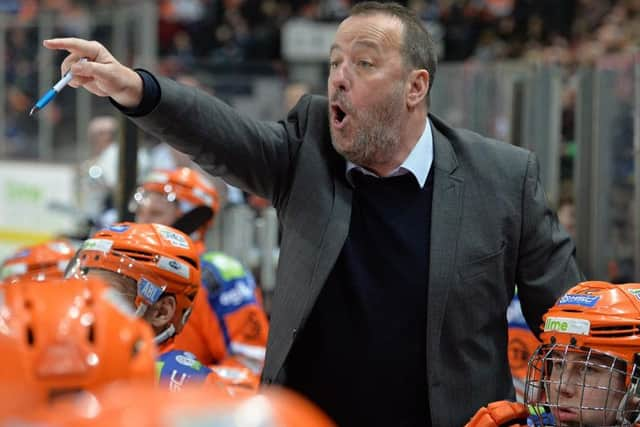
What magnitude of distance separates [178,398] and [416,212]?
1.67m

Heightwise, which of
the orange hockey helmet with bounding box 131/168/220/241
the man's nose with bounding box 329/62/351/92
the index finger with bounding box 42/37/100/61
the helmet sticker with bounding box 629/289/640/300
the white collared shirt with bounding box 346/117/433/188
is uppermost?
the index finger with bounding box 42/37/100/61

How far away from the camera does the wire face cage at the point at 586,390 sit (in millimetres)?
2807

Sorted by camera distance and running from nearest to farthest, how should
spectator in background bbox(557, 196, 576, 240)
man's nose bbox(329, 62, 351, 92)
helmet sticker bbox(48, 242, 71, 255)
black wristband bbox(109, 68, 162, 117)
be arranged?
black wristband bbox(109, 68, 162, 117), man's nose bbox(329, 62, 351, 92), helmet sticker bbox(48, 242, 71, 255), spectator in background bbox(557, 196, 576, 240)

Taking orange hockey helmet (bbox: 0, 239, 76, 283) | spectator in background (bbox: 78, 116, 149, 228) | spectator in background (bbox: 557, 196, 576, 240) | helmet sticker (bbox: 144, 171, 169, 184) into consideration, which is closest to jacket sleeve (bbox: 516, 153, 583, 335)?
orange hockey helmet (bbox: 0, 239, 76, 283)

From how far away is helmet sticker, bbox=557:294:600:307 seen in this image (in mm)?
2889

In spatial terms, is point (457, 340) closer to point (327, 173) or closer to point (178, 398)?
point (327, 173)

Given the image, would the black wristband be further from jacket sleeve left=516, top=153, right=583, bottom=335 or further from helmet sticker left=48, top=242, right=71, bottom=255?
helmet sticker left=48, top=242, right=71, bottom=255

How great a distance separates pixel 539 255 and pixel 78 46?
1.30m

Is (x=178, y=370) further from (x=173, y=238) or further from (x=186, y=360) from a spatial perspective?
(x=173, y=238)

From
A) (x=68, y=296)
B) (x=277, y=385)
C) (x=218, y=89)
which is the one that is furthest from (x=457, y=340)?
(x=218, y=89)

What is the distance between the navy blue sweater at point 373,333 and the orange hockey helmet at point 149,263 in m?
0.44

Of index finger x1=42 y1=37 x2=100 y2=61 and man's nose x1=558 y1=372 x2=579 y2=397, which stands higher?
index finger x1=42 y1=37 x2=100 y2=61

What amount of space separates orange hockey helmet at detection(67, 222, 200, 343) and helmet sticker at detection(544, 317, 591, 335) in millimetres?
1024

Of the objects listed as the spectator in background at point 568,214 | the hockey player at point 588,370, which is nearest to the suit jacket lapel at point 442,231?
the hockey player at point 588,370
